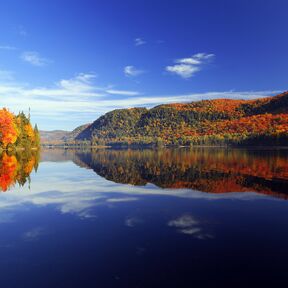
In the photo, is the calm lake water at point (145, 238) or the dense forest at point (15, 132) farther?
the dense forest at point (15, 132)

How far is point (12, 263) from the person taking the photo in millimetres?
12281

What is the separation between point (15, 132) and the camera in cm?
11425

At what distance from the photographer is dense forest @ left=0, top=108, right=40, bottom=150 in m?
108

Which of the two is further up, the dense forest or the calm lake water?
the dense forest

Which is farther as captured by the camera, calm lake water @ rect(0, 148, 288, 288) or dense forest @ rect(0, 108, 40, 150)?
dense forest @ rect(0, 108, 40, 150)

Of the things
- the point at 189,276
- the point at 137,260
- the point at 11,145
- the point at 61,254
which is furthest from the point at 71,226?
the point at 11,145

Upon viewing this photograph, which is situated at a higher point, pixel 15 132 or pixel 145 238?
pixel 15 132

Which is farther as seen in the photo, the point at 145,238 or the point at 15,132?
the point at 15,132

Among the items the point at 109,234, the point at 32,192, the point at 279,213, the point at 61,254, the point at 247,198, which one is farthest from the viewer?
the point at 32,192

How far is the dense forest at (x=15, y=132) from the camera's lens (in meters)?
108

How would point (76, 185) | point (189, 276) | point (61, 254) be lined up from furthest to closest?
point (76, 185) → point (61, 254) → point (189, 276)

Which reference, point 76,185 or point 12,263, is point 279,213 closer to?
point 12,263

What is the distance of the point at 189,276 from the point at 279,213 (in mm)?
11703

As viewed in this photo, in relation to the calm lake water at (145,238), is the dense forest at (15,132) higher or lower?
higher
